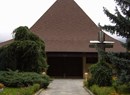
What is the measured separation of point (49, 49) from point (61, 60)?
4270 millimetres

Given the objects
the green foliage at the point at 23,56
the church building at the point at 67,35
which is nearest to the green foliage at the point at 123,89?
the green foliage at the point at 23,56

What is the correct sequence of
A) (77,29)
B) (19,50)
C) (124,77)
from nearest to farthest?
(124,77) < (19,50) < (77,29)

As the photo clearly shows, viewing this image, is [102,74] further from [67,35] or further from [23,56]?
[67,35]

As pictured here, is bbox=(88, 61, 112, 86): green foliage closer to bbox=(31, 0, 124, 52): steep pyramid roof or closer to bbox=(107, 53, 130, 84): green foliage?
bbox=(107, 53, 130, 84): green foliage

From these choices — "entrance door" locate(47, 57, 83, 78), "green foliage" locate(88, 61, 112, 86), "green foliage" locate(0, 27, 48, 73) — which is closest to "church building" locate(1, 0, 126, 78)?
"entrance door" locate(47, 57, 83, 78)

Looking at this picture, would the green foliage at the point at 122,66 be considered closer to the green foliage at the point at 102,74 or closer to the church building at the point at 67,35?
the green foliage at the point at 102,74

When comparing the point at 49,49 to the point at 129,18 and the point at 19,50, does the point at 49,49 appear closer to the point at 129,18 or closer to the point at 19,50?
the point at 19,50

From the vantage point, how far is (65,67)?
Result: 49.5 metres

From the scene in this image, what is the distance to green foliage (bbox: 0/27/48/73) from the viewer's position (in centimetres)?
3197

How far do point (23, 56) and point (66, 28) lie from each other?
1699cm

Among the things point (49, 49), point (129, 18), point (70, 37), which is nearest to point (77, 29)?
point (70, 37)

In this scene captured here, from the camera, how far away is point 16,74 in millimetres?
27859

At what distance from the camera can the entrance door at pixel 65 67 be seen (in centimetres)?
4925

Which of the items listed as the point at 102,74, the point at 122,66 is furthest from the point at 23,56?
the point at 122,66
